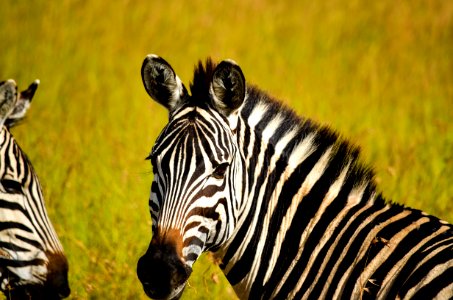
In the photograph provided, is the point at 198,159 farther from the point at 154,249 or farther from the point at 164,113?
the point at 164,113

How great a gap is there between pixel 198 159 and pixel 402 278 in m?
1.34

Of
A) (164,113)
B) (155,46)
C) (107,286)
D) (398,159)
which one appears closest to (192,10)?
(155,46)

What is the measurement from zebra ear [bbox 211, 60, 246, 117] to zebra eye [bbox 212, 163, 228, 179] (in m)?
0.38

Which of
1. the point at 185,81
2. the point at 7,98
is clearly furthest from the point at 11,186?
the point at 185,81

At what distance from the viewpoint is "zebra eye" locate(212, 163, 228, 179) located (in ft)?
13.9

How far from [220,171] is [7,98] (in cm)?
200

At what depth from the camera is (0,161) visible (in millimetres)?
5246

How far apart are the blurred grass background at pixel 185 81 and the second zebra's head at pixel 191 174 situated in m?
1.74

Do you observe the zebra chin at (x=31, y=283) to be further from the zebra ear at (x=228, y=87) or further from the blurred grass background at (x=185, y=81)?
the zebra ear at (x=228, y=87)

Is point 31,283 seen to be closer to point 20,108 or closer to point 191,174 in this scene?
point 20,108

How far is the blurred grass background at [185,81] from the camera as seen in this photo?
738 centimetres

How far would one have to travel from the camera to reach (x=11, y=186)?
5223 millimetres

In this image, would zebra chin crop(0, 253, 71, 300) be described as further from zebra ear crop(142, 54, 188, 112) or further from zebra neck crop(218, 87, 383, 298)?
zebra ear crop(142, 54, 188, 112)

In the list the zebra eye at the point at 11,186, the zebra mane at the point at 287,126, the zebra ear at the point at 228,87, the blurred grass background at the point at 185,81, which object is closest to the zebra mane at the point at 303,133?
the zebra mane at the point at 287,126
